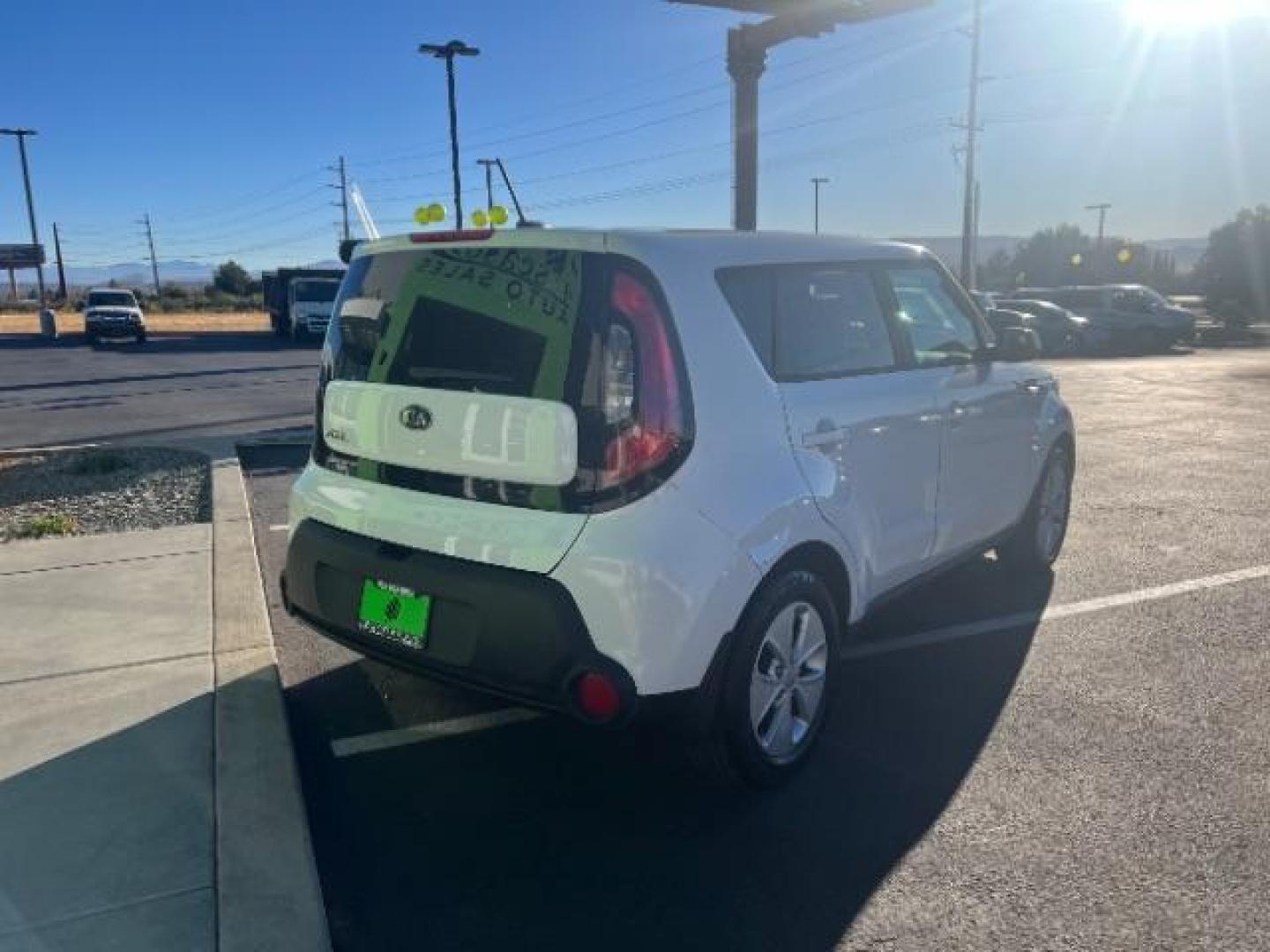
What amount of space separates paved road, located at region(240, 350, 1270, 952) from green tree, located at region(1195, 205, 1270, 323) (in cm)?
3622

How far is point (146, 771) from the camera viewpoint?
3359 millimetres

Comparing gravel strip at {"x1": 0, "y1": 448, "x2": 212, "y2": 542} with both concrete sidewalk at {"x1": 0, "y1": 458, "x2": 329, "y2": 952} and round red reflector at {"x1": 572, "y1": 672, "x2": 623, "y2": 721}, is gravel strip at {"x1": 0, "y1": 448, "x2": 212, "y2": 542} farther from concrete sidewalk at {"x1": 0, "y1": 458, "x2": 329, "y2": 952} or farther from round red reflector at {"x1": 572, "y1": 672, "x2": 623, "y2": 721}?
round red reflector at {"x1": 572, "y1": 672, "x2": 623, "y2": 721}

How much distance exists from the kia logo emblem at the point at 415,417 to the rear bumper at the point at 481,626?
15.3 inches

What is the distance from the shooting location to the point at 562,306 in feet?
9.70

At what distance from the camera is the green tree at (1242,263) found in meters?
38.1

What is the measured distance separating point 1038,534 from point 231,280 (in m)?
81.7

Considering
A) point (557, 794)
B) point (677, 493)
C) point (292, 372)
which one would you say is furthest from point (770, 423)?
point (292, 372)

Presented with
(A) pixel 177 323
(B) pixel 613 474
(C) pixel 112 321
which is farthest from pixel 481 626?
(A) pixel 177 323

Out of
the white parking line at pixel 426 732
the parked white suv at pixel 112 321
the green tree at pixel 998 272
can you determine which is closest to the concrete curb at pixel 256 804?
the white parking line at pixel 426 732

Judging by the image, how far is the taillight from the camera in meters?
2.86

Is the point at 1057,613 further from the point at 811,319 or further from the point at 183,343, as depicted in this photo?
the point at 183,343

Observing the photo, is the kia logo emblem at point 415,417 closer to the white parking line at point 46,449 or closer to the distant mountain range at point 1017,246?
the white parking line at point 46,449

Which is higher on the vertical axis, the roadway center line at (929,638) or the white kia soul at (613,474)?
the white kia soul at (613,474)

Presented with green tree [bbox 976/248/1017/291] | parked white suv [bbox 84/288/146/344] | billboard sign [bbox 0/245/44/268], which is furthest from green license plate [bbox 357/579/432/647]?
billboard sign [bbox 0/245/44/268]
